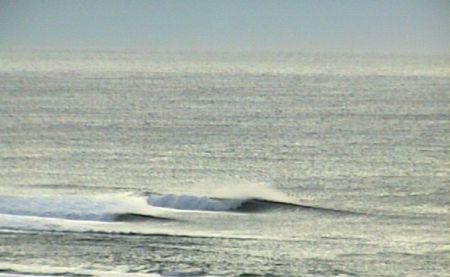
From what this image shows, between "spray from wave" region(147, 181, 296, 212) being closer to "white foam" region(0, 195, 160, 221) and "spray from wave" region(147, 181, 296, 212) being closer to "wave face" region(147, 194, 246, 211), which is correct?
"wave face" region(147, 194, 246, 211)

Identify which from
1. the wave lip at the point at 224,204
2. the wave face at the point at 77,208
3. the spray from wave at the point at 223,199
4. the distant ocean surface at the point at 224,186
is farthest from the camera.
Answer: the spray from wave at the point at 223,199

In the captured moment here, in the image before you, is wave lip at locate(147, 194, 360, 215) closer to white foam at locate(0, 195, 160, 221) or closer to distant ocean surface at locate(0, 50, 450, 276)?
distant ocean surface at locate(0, 50, 450, 276)

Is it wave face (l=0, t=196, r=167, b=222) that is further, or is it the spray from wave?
the spray from wave

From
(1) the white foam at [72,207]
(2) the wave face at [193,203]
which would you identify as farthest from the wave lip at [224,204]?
(1) the white foam at [72,207]

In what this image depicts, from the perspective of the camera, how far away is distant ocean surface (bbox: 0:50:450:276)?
12609 millimetres

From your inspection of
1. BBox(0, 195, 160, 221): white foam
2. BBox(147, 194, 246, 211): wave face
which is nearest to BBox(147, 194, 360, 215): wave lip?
BBox(147, 194, 246, 211): wave face

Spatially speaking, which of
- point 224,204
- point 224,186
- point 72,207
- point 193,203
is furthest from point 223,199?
point 224,186

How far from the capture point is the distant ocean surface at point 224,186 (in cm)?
1261

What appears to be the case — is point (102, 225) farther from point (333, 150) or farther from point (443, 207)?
point (333, 150)

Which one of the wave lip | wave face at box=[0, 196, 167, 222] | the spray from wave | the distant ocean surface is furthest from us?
the spray from wave

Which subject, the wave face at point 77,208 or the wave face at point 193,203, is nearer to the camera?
the wave face at point 77,208

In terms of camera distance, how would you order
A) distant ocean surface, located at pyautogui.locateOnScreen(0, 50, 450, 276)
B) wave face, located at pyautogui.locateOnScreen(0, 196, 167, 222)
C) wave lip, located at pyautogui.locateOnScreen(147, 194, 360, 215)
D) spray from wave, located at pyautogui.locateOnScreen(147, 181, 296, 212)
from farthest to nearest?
spray from wave, located at pyautogui.locateOnScreen(147, 181, 296, 212), wave lip, located at pyautogui.locateOnScreen(147, 194, 360, 215), wave face, located at pyautogui.locateOnScreen(0, 196, 167, 222), distant ocean surface, located at pyautogui.locateOnScreen(0, 50, 450, 276)

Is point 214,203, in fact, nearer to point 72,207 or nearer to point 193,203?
point 193,203

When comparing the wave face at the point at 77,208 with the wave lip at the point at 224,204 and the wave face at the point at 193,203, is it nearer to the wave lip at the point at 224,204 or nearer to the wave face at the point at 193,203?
the wave face at the point at 193,203
